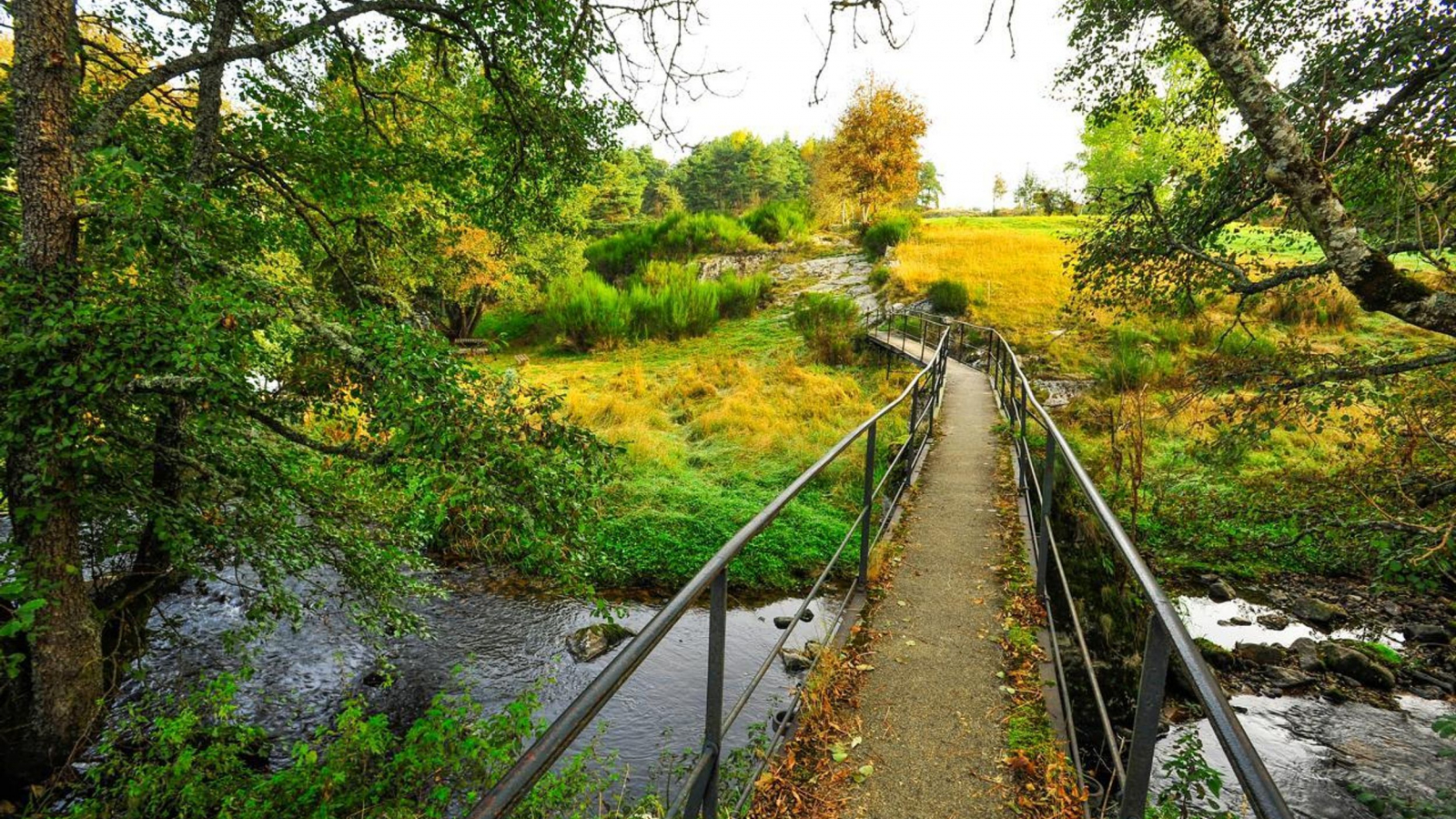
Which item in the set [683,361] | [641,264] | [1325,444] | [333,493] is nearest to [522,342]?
[641,264]

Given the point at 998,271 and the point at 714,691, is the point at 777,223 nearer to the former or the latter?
the point at 998,271

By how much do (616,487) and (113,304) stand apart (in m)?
6.61

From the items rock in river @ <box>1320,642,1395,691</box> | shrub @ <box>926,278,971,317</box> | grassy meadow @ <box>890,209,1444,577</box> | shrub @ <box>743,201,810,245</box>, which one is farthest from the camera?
shrub @ <box>743,201,810,245</box>

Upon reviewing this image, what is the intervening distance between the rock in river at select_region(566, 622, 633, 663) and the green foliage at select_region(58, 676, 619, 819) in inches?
74.4

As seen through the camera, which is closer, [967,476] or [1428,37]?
[1428,37]

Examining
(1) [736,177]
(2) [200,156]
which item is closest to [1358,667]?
(2) [200,156]

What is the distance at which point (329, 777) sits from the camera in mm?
3549

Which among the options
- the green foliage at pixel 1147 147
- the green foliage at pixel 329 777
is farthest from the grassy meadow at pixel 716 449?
the green foliage at pixel 1147 147

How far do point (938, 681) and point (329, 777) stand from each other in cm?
359

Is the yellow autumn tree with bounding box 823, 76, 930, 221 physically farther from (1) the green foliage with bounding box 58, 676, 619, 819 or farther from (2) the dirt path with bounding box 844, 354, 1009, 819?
(1) the green foliage with bounding box 58, 676, 619, 819

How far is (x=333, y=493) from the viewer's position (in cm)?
488

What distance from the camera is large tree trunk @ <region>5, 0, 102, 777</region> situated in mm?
2924

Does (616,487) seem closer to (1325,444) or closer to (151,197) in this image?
(151,197)

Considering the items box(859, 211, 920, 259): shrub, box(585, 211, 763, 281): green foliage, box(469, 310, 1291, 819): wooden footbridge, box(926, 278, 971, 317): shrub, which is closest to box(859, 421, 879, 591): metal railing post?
box(469, 310, 1291, 819): wooden footbridge
